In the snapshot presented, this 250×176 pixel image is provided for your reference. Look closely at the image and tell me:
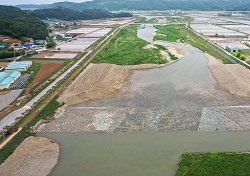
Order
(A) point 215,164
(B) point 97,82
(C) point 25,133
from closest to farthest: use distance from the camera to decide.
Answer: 1. (A) point 215,164
2. (C) point 25,133
3. (B) point 97,82

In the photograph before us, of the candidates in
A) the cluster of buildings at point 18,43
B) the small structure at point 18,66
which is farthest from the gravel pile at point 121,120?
the cluster of buildings at point 18,43

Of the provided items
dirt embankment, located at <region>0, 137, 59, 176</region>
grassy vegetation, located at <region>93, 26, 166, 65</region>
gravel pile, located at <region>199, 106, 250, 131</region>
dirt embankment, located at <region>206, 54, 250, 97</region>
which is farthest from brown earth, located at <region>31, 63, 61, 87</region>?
dirt embankment, located at <region>206, 54, 250, 97</region>

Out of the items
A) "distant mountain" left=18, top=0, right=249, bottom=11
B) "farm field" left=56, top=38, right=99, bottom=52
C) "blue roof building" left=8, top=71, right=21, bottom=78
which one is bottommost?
"blue roof building" left=8, top=71, right=21, bottom=78

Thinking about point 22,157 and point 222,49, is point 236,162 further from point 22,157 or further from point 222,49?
point 222,49

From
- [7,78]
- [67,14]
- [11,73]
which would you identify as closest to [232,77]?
[7,78]

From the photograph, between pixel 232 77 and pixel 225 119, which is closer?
pixel 225 119

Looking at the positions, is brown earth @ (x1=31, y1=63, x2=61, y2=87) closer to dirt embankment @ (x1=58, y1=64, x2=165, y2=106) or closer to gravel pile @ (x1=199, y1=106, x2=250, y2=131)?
dirt embankment @ (x1=58, y1=64, x2=165, y2=106)

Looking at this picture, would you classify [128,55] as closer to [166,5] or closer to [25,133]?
[25,133]
